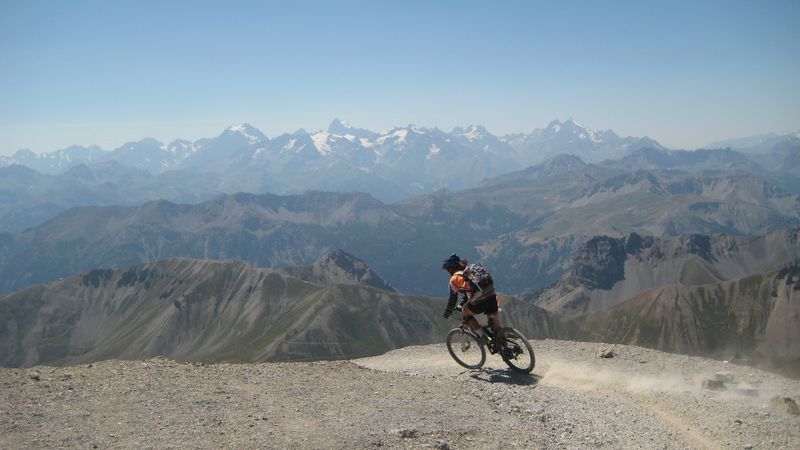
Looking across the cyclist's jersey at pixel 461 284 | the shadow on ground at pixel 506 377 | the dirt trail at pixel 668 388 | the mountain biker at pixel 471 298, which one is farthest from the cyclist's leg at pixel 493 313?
the dirt trail at pixel 668 388

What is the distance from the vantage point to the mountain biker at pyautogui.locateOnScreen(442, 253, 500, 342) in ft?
65.9

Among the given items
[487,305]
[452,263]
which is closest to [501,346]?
[487,305]

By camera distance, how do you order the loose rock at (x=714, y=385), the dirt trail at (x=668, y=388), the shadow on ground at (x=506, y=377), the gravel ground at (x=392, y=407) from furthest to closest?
the shadow on ground at (x=506, y=377), the loose rock at (x=714, y=385), the dirt trail at (x=668, y=388), the gravel ground at (x=392, y=407)

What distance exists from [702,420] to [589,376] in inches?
184

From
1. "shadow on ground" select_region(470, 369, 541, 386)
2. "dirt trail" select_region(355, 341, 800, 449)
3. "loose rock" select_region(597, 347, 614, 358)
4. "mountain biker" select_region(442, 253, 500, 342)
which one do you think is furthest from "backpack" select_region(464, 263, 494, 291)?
"loose rock" select_region(597, 347, 614, 358)

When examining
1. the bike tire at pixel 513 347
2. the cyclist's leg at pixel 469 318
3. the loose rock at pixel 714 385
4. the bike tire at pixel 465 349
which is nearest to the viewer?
the loose rock at pixel 714 385

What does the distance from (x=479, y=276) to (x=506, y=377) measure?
3.75m

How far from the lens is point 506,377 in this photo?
2036 cm

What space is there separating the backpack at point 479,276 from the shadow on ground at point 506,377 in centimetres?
320

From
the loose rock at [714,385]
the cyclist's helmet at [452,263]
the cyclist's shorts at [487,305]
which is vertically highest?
the cyclist's helmet at [452,263]

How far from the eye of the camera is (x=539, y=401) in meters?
17.5

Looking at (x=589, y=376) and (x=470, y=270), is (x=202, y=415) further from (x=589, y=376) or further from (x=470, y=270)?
(x=589, y=376)

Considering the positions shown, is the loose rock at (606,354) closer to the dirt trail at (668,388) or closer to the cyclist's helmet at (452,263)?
the dirt trail at (668,388)

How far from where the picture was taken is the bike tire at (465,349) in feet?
70.8
